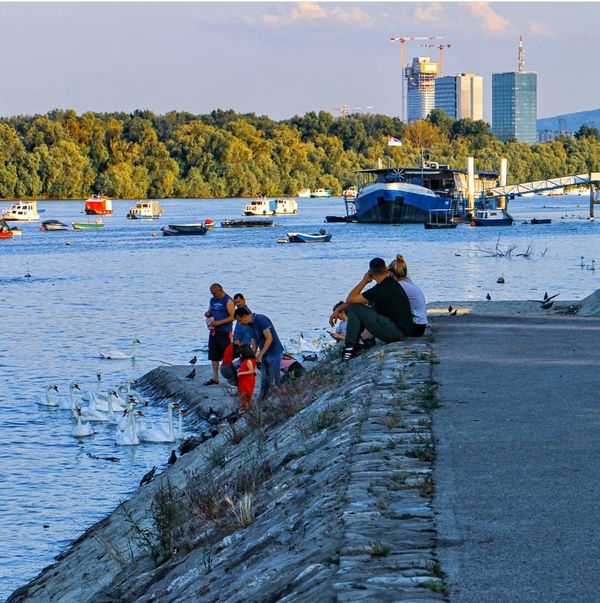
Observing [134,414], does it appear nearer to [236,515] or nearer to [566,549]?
[236,515]

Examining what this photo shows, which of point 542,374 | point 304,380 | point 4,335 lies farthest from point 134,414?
point 4,335

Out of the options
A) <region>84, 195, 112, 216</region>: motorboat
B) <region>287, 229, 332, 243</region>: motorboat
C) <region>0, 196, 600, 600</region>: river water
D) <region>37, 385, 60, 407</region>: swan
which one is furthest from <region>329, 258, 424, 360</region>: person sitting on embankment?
<region>84, 195, 112, 216</region>: motorboat

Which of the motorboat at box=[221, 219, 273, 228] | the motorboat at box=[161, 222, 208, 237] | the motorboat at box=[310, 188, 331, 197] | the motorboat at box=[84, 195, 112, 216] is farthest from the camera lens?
the motorboat at box=[310, 188, 331, 197]

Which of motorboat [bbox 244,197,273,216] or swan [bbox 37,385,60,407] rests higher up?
motorboat [bbox 244,197,273,216]

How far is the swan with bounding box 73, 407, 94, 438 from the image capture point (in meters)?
19.1

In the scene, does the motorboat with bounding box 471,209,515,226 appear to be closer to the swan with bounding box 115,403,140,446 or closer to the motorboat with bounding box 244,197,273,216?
the motorboat with bounding box 244,197,273,216

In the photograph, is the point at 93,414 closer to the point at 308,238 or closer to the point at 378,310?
the point at 378,310

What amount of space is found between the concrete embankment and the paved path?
18 centimetres

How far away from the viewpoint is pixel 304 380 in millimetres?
15242

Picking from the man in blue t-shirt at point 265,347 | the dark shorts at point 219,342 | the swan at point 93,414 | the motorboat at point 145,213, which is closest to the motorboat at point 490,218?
the motorboat at point 145,213

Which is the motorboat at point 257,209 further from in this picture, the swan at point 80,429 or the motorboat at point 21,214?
the swan at point 80,429

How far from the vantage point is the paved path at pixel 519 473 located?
5980mm

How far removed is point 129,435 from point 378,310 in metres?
5.08

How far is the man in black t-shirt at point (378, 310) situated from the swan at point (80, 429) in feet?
18.6
